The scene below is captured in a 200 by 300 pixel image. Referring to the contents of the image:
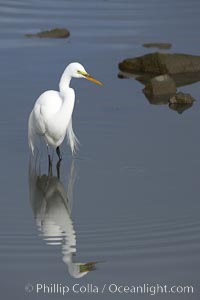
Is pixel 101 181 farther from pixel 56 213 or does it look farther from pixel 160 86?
pixel 160 86

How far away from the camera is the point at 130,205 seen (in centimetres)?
840

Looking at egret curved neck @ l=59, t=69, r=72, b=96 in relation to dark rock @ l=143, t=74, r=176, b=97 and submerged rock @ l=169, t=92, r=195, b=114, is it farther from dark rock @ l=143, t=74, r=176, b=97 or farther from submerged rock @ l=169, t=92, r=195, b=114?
dark rock @ l=143, t=74, r=176, b=97

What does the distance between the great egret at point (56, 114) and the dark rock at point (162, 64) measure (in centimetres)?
314

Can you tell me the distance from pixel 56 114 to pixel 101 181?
3.50ft

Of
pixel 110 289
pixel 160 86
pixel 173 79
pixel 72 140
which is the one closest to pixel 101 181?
pixel 72 140

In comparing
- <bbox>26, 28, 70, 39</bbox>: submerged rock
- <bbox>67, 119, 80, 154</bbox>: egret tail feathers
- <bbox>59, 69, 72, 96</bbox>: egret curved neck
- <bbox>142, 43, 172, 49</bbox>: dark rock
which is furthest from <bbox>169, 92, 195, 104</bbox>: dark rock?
<bbox>26, 28, 70, 39</bbox>: submerged rock

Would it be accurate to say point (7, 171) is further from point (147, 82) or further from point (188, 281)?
point (147, 82)

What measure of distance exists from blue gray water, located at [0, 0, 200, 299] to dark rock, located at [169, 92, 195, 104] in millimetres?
121

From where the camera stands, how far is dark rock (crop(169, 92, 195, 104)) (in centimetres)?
1146

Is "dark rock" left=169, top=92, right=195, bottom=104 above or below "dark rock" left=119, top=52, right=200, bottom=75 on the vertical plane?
below

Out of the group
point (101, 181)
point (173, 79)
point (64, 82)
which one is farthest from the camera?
point (173, 79)

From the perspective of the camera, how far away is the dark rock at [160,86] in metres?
11.8

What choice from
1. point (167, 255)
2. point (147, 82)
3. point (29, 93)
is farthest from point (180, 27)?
point (167, 255)

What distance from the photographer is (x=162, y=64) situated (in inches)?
503
